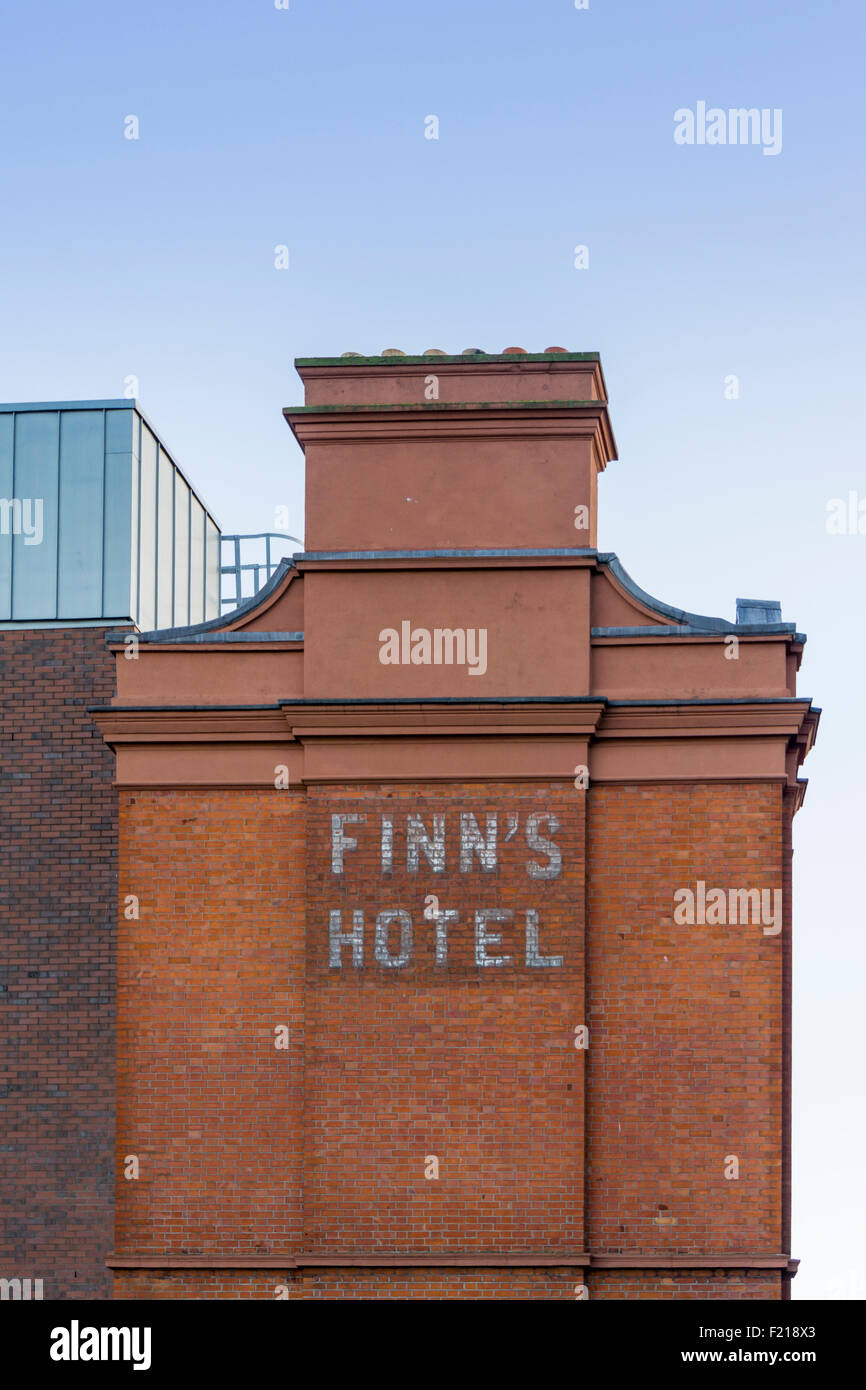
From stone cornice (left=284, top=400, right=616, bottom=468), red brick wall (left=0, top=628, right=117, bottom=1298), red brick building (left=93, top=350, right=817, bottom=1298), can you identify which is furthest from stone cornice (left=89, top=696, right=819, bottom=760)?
red brick wall (left=0, top=628, right=117, bottom=1298)

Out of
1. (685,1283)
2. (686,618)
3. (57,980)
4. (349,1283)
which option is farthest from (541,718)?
(57,980)

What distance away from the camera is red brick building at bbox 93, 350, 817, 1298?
18.8 m

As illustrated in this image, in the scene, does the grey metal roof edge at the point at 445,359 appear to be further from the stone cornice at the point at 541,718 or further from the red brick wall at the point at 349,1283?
the red brick wall at the point at 349,1283

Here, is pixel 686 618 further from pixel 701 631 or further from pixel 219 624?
pixel 219 624

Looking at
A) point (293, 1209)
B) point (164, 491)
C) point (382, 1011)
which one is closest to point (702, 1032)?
point (382, 1011)

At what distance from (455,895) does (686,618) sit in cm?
337

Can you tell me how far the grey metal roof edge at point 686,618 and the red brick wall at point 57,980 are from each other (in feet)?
20.2

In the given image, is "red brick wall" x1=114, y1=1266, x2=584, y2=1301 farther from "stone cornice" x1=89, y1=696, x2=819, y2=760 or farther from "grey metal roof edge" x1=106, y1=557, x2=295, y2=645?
"grey metal roof edge" x1=106, y1=557, x2=295, y2=645

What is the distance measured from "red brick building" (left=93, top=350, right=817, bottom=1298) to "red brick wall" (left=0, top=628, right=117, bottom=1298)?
2.63 meters

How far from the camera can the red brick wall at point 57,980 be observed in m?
21.8

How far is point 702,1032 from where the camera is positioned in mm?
18922

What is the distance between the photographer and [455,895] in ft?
62.8

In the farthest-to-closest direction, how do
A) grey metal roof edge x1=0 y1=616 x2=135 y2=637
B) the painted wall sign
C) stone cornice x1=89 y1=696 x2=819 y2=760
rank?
grey metal roof edge x1=0 y1=616 x2=135 y2=637
stone cornice x1=89 y1=696 x2=819 y2=760
the painted wall sign

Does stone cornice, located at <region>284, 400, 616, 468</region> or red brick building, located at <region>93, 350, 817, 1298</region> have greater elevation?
stone cornice, located at <region>284, 400, 616, 468</region>
